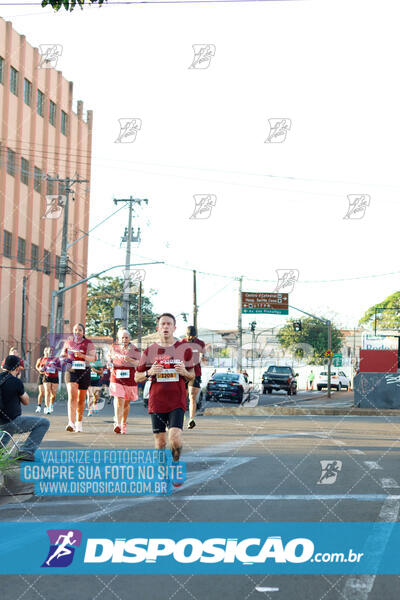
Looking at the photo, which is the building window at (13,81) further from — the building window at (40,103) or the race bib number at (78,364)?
the race bib number at (78,364)

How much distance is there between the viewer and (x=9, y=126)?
138ft

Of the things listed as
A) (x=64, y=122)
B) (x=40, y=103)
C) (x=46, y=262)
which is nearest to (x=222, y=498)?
(x=46, y=262)

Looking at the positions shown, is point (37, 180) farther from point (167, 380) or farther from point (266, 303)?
point (167, 380)

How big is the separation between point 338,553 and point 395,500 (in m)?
2.57

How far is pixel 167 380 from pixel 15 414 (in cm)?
191

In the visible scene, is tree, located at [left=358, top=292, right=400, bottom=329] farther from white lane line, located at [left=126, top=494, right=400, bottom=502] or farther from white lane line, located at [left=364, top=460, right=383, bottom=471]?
white lane line, located at [left=126, top=494, right=400, bottom=502]

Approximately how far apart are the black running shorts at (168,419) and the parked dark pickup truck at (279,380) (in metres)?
46.8

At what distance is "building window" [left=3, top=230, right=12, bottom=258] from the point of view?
4172 cm

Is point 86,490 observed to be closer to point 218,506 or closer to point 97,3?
point 218,506

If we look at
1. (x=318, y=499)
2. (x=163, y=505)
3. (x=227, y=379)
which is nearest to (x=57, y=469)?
(x=163, y=505)

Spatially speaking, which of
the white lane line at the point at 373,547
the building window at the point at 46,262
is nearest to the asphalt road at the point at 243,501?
the white lane line at the point at 373,547

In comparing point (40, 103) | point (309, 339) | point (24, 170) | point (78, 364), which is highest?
point (40, 103)

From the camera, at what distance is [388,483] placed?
966cm

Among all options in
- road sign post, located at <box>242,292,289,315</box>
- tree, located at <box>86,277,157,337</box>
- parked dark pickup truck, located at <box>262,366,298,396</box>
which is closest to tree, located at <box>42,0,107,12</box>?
parked dark pickup truck, located at <box>262,366,298,396</box>
